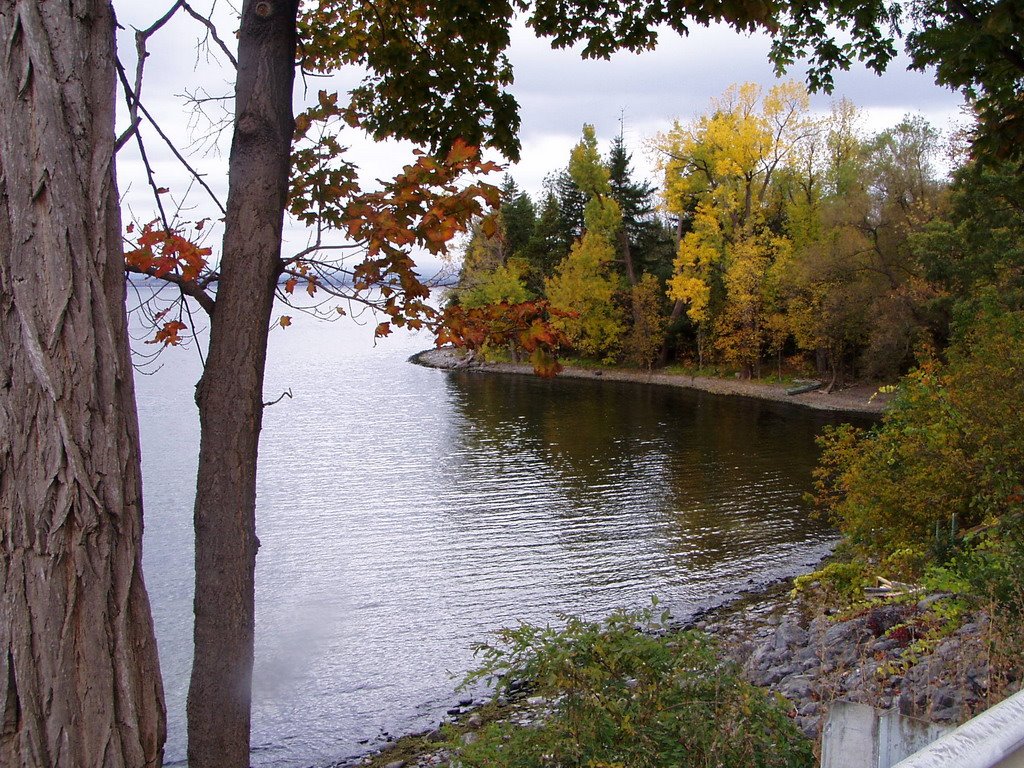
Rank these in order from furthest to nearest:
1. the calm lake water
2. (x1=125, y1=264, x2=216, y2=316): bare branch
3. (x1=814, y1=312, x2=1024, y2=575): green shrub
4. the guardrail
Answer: the calm lake water
(x1=814, y1=312, x2=1024, y2=575): green shrub
(x1=125, y1=264, x2=216, y2=316): bare branch
the guardrail

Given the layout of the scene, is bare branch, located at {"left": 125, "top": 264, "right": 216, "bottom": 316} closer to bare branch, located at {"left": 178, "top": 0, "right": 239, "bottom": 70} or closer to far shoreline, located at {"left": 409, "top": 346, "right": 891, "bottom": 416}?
bare branch, located at {"left": 178, "top": 0, "right": 239, "bottom": 70}

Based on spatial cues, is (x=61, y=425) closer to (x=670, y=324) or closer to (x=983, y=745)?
(x=983, y=745)

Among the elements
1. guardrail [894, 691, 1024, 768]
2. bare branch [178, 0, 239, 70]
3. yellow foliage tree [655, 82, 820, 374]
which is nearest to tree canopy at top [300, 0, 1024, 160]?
bare branch [178, 0, 239, 70]

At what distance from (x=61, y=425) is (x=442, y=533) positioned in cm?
1512

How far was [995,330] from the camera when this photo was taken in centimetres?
1095

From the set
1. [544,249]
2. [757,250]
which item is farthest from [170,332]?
[544,249]

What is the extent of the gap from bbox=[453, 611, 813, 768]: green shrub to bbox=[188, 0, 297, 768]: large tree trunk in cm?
118

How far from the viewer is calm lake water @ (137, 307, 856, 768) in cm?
1099

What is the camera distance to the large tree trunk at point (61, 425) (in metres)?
2.27

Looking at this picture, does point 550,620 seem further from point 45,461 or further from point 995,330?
point 45,461

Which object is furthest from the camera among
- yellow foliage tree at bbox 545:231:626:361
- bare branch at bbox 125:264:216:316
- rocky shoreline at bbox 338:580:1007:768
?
yellow foliage tree at bbox 545:231:626:361

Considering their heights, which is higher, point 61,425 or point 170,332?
point 170,332

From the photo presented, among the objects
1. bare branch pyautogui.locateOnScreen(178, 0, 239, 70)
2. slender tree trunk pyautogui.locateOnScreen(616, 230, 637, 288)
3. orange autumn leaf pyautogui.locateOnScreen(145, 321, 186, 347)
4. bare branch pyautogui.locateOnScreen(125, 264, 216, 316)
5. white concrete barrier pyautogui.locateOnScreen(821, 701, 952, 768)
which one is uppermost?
slender tree trunk pyautogui.locateOnScreen(616, 230, 637, 288)

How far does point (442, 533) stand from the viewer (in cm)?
1717
